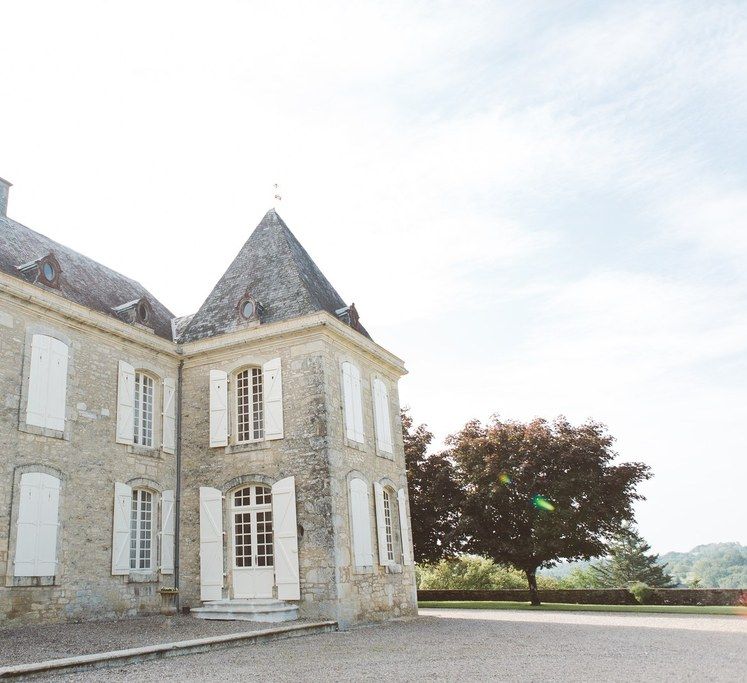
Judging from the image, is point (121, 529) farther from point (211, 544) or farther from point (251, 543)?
point (251, 543)

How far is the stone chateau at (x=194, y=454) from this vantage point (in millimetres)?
12141

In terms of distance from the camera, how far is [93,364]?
541 inches

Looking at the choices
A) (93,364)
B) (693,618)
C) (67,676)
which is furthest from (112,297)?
(693,618)

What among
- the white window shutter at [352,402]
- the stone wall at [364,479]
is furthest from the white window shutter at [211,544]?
the white window shutter at [352,402]

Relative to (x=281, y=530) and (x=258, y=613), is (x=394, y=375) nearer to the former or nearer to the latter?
(x=281, y=530)

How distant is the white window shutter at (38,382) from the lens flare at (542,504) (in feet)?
49.4

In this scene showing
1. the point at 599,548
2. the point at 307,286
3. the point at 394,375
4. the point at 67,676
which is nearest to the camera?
the point at 67,676

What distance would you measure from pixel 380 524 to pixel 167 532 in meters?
4.77

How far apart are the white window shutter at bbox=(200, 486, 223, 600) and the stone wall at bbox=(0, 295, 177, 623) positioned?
900 millimetres

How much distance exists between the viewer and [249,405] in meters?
15.2

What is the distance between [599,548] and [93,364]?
1629cm

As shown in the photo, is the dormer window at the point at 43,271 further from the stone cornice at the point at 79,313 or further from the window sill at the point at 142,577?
the window sill at the point at 142,577

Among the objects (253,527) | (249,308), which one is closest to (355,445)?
(253,527)

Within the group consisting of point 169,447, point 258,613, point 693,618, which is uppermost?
point 169,447
